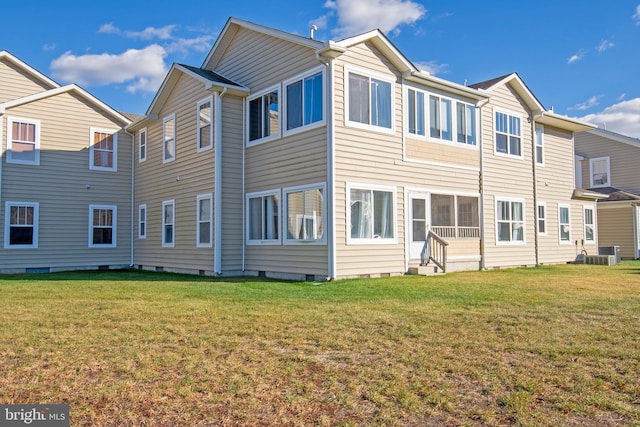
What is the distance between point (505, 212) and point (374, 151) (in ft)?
21.6

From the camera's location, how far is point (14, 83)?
62.5ft

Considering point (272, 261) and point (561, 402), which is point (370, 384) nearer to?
point (561, 402)

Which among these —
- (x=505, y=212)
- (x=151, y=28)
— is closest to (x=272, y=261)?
(x=505, y=212)

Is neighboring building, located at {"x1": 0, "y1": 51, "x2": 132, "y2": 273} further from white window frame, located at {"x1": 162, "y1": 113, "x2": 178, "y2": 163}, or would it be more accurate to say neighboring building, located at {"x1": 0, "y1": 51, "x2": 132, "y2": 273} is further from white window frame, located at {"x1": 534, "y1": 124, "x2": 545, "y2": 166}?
white window frame, located at {"x1": 534, "y1": 124, "x2": 545, "y2": 166}

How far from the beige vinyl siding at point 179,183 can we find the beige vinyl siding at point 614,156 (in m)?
21.1

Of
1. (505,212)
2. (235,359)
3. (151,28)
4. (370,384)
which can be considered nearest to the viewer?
(370,384)

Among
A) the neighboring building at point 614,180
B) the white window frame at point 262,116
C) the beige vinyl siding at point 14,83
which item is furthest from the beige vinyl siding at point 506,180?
the beige vinyl siding at point 14,83

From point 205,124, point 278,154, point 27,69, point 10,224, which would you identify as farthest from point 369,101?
point 27,69

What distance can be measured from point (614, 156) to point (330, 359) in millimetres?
26103

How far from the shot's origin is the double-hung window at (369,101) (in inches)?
503

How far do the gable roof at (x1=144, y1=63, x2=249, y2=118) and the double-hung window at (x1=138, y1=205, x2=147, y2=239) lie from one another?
3676 millimetres

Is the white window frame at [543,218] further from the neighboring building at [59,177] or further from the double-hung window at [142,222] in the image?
the neighboring building at [59,177]

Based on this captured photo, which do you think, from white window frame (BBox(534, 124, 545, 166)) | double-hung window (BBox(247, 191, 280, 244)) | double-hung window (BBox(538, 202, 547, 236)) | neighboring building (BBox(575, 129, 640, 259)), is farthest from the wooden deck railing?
neighboring building (BBox(575, 129, 640, 259))

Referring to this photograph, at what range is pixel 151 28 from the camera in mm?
18734
